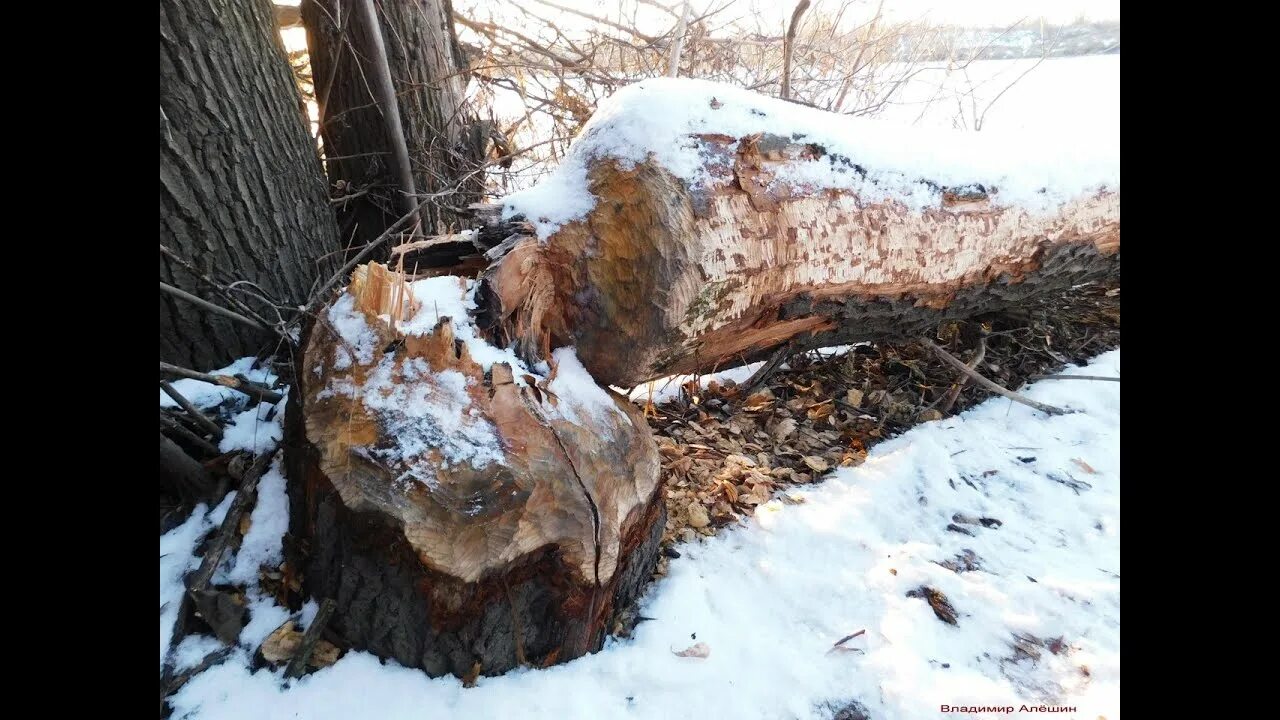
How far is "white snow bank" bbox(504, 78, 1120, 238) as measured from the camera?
1396mm

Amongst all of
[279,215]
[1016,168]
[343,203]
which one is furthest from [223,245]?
[1016,168]

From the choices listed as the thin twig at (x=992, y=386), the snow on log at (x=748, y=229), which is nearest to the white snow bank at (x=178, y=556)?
the snow on log at (x=748, y=229)

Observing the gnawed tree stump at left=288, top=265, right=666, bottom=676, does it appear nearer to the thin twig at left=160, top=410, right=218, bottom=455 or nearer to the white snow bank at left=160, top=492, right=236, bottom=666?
the white snow bank at left=160, top=492, right=236, bottom=666

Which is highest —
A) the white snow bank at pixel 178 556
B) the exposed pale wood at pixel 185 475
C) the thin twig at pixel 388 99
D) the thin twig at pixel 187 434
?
the thin twig at pixel 388 99

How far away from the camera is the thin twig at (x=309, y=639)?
3.88 feet

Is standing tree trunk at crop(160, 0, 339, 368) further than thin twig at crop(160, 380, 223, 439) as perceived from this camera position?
Yes

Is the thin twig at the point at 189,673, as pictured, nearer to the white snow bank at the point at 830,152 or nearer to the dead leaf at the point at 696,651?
the dead leaf at the point at 696,651

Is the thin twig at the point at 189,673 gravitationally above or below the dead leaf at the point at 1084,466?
above

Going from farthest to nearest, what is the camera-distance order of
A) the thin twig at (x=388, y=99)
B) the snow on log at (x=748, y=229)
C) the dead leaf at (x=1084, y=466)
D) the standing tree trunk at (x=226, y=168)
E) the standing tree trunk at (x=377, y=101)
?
the standing tree trunk at (x=377, y=101) → the thin twig at (x=388, y=99) → the dead leaf at (x=1084, y=466) → the standing tree trunk at (x=226, y=168) → the snow on log at (x=748, y=229)

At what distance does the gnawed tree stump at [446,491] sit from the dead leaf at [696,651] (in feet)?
0.70

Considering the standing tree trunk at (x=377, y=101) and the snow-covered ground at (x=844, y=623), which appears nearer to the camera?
the snow-covered ground at (x=844, y=623)

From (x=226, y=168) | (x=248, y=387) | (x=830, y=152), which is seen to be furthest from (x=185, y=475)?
(x=830, y=152)

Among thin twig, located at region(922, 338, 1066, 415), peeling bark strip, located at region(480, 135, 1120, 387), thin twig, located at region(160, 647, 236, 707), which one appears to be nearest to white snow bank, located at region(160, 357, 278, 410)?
thin twig, located at region(160, 647, 236, 707)

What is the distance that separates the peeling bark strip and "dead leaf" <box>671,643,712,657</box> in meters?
0.68
